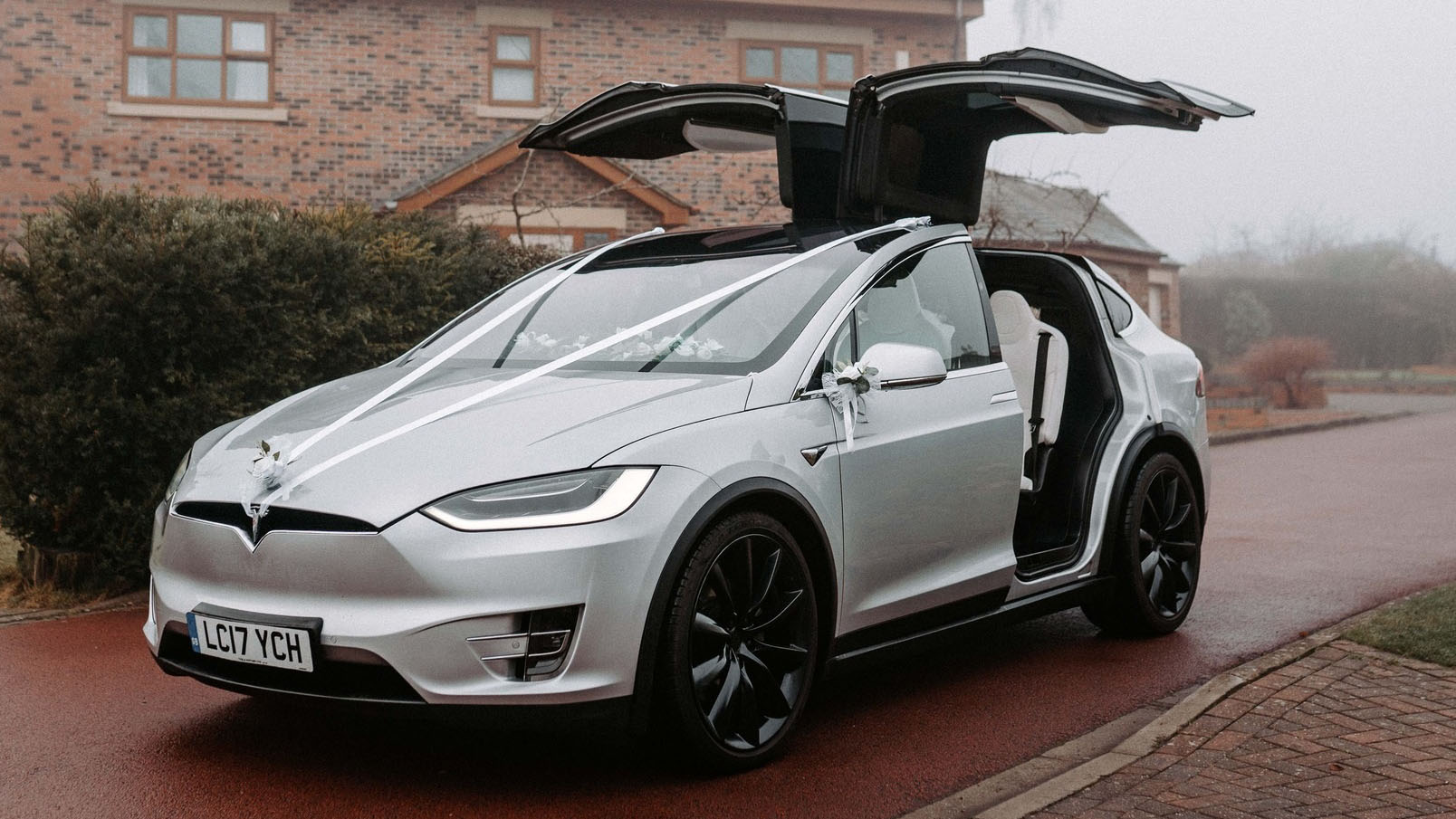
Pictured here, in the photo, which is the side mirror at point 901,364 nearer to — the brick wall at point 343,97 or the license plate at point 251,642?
the license plate at point 251,642

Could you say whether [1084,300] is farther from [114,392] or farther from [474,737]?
[114,392]

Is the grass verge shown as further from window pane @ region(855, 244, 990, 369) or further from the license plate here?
the license plate

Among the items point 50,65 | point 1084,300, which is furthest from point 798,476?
point 50,65

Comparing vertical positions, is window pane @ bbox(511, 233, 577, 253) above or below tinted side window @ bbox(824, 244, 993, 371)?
above

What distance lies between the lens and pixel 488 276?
10867 mm

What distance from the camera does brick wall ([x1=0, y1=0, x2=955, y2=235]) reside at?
63.1ft

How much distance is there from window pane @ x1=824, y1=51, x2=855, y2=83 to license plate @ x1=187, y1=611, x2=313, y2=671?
19032mm

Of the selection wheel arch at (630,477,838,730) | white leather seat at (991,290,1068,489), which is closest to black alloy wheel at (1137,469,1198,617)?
white leather seat at (991,290,1068,489)

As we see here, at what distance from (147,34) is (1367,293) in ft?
125

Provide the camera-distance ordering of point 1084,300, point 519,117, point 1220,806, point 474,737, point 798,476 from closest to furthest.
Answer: point 1220,806 → point 798,476 → point 474,737 → point 1084,300 → point 519,117

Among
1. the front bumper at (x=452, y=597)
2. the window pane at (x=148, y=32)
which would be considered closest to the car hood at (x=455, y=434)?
the front bumper at (x=452, y=597)

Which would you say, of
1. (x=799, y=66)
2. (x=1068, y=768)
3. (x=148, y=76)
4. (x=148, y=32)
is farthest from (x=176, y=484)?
(x=799, y=66)

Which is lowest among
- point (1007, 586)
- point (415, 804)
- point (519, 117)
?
point (415, 804)

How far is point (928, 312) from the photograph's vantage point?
527 cm
